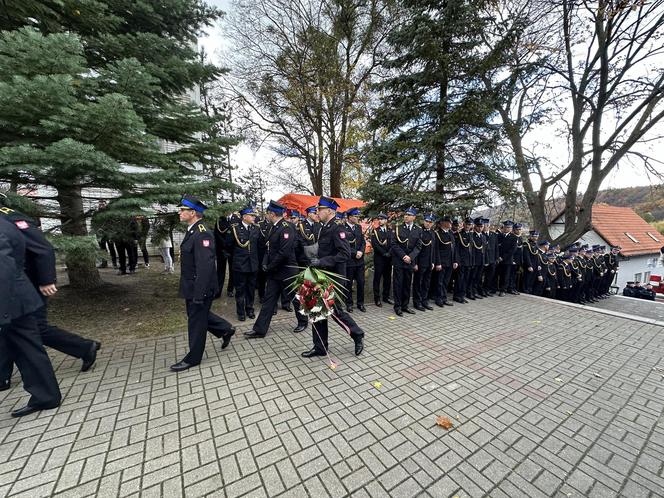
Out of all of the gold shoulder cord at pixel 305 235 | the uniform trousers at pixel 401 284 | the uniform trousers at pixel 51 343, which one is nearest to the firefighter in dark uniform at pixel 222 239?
the gold shoulder cord at pixel 305 235

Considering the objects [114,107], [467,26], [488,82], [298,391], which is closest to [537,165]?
[488,82]

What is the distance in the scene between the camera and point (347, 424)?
8.76 ft

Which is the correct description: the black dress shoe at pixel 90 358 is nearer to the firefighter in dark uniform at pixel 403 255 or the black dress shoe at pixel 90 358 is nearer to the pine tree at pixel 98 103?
the pine tree at pixel 98 103

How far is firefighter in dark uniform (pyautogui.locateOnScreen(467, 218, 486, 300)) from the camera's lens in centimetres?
756

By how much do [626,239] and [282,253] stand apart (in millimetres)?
30390

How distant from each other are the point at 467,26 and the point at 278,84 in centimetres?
1220

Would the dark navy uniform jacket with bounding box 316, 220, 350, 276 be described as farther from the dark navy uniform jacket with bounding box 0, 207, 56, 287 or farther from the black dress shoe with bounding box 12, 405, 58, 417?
the black dress shoe with bounding box 12, 405, 58, 417

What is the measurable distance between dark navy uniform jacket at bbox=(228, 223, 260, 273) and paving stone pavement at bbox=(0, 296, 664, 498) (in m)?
1.62

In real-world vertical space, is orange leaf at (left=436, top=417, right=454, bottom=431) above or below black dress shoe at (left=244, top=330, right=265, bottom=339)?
below

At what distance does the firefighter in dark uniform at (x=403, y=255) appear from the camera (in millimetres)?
6281

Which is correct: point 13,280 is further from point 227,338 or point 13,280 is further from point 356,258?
point 356,258

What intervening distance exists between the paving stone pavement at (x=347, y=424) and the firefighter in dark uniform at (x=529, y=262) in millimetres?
4336

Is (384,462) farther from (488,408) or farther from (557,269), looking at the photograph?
(557,269)

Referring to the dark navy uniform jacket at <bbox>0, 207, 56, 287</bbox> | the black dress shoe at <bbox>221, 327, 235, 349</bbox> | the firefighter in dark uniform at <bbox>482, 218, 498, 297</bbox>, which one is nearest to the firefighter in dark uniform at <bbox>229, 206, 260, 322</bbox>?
the black dress shoe at <bbox>221, 327, 235, 349</bbox>
